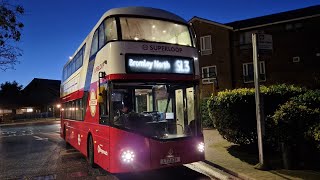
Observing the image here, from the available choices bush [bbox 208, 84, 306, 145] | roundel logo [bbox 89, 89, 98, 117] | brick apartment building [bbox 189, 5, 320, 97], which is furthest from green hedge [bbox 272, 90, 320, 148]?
brick apartment building [bbox 189, 5, 320, 97]

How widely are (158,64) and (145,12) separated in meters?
1.69

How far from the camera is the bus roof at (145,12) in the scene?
8.28 meters

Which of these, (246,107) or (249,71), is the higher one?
(249,71)

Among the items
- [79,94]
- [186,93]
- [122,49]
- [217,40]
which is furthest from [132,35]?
[217,40]

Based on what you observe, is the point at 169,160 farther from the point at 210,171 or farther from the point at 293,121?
the point at 293,121

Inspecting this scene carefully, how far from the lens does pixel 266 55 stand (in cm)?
2641

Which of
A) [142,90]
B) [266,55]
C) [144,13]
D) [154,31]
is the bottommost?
[142,90]

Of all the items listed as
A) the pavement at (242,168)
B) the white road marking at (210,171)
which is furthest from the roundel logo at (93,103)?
the pavement at (242,168)

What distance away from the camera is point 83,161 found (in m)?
11.6

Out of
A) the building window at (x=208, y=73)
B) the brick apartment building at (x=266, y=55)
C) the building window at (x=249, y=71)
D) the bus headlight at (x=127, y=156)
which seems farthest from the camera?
the building window at (x=208, y=73)

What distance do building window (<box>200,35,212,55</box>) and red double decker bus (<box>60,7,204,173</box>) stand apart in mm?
21568

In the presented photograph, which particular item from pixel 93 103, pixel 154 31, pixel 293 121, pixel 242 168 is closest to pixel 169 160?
pixel 242 168

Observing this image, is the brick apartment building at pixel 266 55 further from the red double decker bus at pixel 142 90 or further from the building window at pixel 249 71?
the red double decker bus at pixel 142 90

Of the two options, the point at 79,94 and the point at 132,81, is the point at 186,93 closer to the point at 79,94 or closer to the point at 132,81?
the point at 132,81
